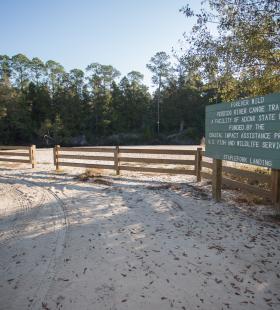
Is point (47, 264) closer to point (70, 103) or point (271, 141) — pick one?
point (271, 141)

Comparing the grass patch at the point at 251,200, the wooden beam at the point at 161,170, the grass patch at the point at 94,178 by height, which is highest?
the wooden beam at the point at 161,170

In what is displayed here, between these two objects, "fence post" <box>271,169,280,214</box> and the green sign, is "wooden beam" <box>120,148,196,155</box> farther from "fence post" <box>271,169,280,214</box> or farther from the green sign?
"fence post" <box>271,169,280,214</box>

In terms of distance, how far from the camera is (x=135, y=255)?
440cm

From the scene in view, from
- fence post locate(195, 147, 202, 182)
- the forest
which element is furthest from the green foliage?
the forest

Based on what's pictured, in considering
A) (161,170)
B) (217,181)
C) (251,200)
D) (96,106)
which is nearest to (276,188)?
(251,200)

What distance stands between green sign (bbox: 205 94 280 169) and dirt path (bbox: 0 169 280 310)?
1308mm

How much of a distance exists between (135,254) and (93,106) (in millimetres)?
46123

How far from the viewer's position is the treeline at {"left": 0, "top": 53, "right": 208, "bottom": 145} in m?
46.1

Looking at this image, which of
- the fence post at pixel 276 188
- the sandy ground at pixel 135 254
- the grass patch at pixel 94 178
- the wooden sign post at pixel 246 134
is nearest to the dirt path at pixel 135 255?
the sandy ground at pixel 135 254

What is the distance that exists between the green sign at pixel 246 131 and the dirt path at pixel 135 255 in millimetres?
1308

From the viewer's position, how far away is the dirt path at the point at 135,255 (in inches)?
134

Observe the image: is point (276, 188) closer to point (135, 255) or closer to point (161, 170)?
point (135, 255)

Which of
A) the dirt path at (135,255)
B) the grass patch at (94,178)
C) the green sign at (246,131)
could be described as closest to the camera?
the dirt path at (135,255)

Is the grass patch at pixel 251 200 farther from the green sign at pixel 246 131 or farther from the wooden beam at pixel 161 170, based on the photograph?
the wooden beam at pixel 161 170
